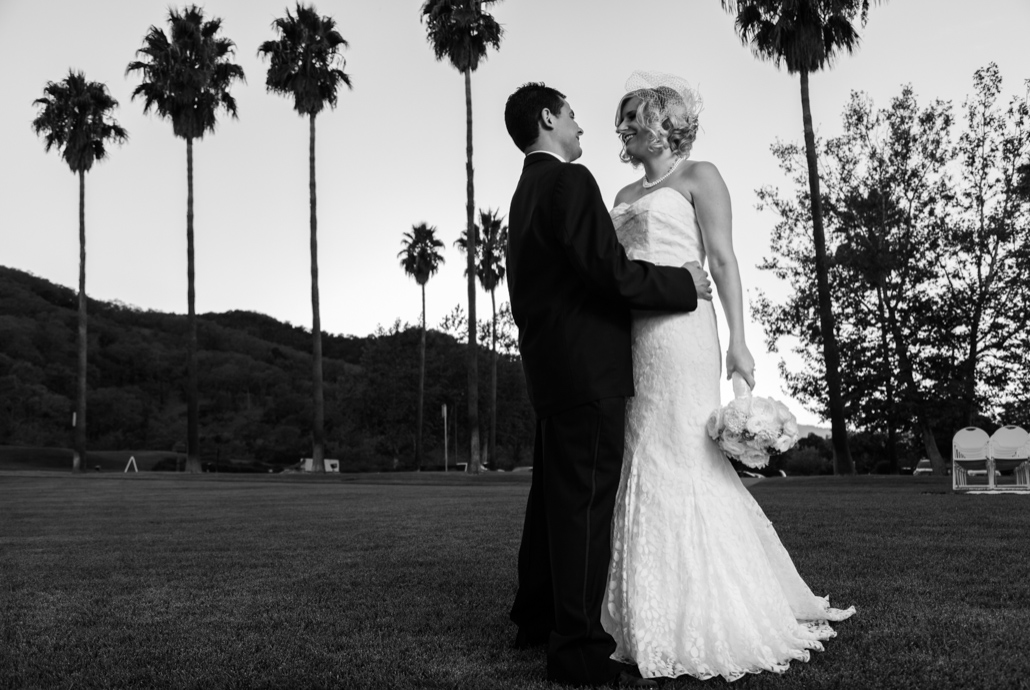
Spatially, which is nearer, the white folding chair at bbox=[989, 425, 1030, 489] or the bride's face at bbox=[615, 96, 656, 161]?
the bride's face at bbox=[615, 96, 656, 161]

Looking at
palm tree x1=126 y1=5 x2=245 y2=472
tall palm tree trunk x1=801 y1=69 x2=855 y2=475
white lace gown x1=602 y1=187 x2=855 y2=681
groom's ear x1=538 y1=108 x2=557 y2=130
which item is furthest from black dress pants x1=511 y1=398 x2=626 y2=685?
palm tree x1=126 y1=5 x2=245 y2=472

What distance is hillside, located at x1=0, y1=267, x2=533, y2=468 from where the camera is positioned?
201ft

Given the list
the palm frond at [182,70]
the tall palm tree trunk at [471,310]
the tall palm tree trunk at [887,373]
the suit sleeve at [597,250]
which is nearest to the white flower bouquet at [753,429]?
the suit sleeve at [597,250]

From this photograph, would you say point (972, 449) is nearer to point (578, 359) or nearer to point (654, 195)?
point (654, 195)

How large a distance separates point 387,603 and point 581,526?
6.09 feet

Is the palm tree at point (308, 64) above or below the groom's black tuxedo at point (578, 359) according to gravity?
above

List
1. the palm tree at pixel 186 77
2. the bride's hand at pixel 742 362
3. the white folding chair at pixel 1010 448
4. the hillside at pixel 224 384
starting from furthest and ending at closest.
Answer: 1. the hillside at pixel 224 384
2. the palm tree at pixel 186 77
3. the white folding chair at pixel 1010 448
4. the bride's hand at pixel 742 362

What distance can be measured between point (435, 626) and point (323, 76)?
109 feet

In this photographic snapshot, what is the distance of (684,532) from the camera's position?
3.18 m

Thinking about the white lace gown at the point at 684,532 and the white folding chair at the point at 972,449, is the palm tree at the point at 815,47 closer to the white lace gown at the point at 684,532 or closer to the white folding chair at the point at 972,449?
the white folding chair at the point at 972,449

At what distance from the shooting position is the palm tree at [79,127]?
39594 mm

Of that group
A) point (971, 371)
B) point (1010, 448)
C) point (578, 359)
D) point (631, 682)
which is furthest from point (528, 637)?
point (971, 371)

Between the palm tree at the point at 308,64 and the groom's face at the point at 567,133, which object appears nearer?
the groom's face at the point at 567,133

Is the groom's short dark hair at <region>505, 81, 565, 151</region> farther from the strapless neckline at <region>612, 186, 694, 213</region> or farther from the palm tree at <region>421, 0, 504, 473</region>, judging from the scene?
the palm tree at <region>421, 0, 504, 473</region>
